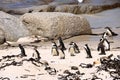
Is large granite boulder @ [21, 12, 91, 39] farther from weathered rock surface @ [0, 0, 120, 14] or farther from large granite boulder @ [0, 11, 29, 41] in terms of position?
weathered rock surface @ [0, 0, 120, 14]

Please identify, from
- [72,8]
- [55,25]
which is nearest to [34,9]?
[72,8]

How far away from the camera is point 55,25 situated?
15.6 metres

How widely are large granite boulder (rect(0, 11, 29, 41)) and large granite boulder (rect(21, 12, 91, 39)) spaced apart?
1.41 feet

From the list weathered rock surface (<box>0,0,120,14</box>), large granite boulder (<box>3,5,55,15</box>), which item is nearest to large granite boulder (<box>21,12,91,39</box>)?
large granite boulder (<box>3,5,55,15</box>)

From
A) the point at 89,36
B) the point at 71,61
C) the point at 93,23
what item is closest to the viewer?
the point at 71,61

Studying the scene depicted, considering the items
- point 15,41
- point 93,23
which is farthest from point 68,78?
point 93,23

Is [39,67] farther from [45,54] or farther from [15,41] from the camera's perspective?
[15,41]

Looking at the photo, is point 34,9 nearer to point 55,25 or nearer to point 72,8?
point 72,8

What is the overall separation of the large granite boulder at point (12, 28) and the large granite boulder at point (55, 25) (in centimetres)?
43

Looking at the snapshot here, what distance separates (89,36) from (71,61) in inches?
257

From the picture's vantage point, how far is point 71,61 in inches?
386

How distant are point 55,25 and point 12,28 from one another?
1.59 m

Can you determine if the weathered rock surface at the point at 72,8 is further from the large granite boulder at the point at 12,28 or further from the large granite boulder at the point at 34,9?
the large granite boulder at the point at 12,28

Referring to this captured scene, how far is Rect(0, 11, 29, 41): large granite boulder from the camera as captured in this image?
49.5 feet
